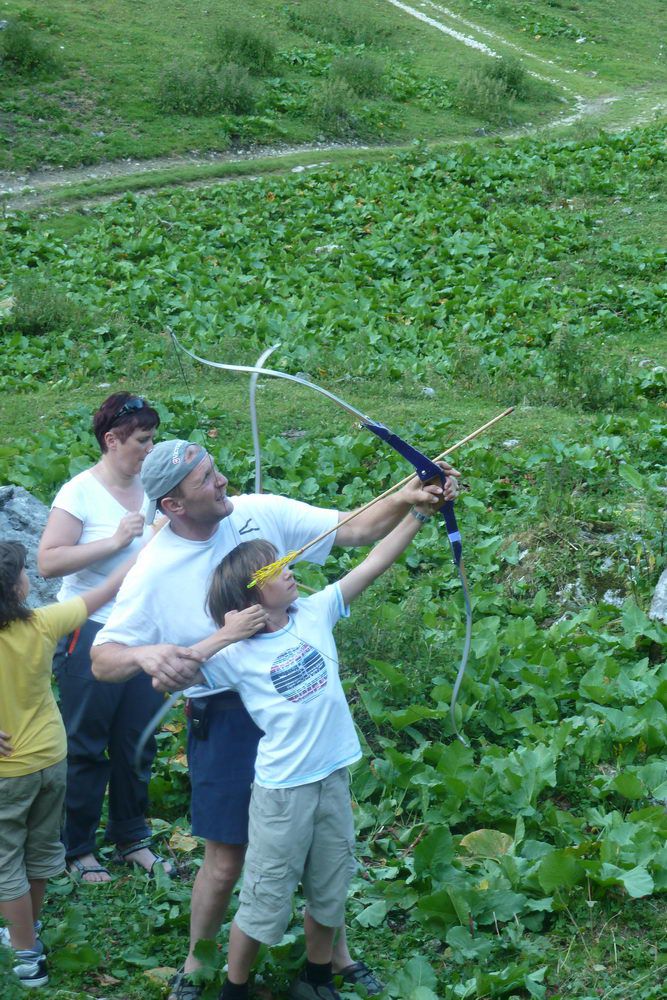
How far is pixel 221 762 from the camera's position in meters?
3.10

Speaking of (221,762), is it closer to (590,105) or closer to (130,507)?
(130,507)

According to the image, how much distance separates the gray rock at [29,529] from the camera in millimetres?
5355

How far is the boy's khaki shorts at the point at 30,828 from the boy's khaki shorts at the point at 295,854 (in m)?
0.70

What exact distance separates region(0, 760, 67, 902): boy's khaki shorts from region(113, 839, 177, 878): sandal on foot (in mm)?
593

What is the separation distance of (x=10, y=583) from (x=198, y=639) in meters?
0.59

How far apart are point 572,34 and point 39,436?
22232 mm

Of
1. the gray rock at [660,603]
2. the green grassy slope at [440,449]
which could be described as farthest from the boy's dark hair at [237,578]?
the gray rock at [660,603]

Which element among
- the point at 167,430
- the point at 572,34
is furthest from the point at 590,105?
the point at 167,430

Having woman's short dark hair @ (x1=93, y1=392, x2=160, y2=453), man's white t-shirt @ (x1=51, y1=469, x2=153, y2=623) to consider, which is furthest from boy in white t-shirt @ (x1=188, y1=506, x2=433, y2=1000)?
woman's short dark hair @ (x1=93, y1=392, x2=160, y2=453)

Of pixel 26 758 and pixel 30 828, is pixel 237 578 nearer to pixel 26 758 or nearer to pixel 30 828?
pixel 26 758

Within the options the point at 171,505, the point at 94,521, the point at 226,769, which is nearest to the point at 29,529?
the point at 94,521

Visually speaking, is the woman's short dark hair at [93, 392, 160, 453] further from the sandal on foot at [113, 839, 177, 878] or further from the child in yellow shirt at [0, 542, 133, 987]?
the sandal on foot at [113, 839, 177, 878]

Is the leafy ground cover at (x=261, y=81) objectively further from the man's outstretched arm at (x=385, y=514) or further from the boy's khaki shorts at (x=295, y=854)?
the boy's khaki shorts at (x=295, y=854)

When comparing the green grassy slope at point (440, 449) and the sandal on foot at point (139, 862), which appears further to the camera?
the sandal on foot at point (139, 862)
